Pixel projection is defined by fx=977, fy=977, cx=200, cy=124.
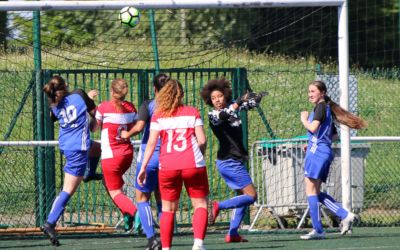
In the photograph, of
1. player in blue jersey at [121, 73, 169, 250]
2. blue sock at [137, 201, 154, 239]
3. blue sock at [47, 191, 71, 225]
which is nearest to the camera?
blue sock at [137, 201, 154, 239]

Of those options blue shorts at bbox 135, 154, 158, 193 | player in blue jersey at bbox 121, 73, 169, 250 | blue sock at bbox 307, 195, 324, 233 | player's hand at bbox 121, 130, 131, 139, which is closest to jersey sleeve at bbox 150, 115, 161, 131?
player in blue jersey at bbox 121, 73, 169, 250

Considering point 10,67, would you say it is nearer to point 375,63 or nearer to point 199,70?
point 199,70

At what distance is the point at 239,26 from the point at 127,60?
11.1 metres

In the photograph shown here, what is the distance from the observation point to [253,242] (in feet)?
38.4

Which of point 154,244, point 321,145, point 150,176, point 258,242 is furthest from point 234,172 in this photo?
point 154,244

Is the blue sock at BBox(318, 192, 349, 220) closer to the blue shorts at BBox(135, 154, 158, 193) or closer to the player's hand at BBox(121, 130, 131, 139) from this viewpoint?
the blue shorts at BBox(135, 154, 158, 193)

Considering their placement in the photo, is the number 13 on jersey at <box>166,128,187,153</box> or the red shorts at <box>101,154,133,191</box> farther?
the red shorts at <box>101,154,133,191</box>

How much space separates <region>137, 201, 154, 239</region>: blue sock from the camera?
10.3 m

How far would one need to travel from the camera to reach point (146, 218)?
10.5 m

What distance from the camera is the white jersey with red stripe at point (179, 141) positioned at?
915 cm

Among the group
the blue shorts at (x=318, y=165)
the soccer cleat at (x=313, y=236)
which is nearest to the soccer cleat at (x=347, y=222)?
the soccer cleat at (x=313, y=236)

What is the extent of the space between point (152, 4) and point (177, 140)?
10.7 feet

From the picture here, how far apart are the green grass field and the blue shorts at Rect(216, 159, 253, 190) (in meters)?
0.71

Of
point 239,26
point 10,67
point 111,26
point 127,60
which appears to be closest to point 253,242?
point 127,60
